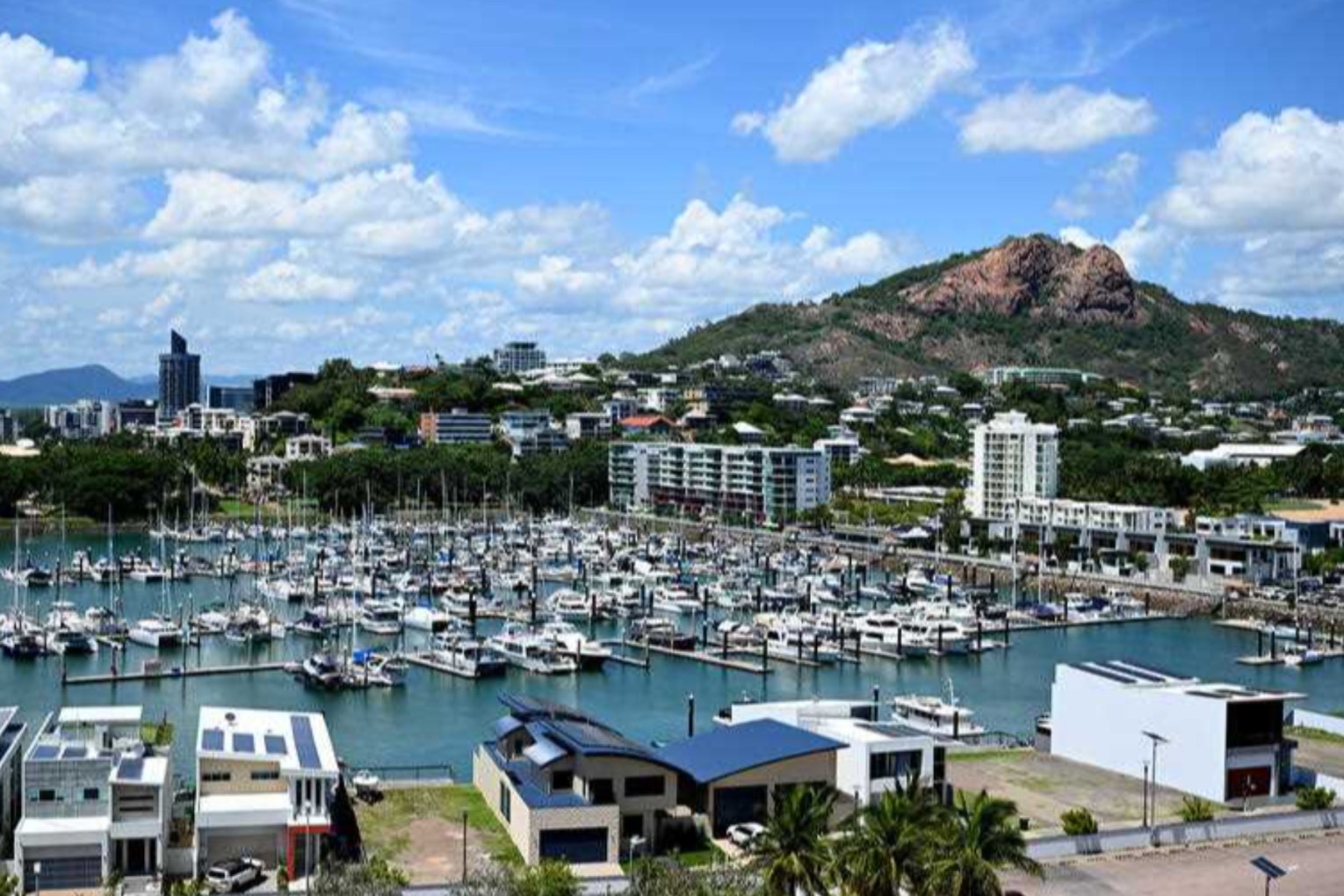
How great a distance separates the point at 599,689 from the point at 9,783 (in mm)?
18773

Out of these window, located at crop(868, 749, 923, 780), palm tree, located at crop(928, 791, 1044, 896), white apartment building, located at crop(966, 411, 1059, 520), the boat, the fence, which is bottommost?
the boat

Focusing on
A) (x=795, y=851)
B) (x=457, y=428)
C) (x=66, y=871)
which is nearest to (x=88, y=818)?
(x=66, y=871)

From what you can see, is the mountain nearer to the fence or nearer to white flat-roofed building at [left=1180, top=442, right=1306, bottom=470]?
white flat-roofed building at [left=1180, top=442, right=1306, bottom=470]

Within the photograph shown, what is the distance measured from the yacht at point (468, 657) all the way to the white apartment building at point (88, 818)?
18.5 meters

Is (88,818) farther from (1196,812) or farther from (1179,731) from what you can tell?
(1179,731)

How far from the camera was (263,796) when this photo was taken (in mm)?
20375

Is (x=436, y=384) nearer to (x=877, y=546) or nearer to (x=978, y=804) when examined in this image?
(x=877, y=546)

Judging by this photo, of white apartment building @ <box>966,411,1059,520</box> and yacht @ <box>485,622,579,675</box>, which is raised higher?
white apartment building @ <box>966,411,1059,520</box>

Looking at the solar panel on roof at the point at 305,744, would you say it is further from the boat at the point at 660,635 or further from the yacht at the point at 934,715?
the boat at the point at 660,635

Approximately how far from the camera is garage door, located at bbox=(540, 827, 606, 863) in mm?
19766

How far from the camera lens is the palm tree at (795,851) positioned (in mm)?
16328

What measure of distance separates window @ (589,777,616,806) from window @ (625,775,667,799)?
209 mm

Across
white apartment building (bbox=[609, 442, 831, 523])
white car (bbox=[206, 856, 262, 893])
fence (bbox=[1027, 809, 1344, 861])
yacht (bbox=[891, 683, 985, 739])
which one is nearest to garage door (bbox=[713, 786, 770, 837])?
fence (bbox=[1027, 809, 1344, 861])

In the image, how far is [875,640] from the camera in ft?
143
